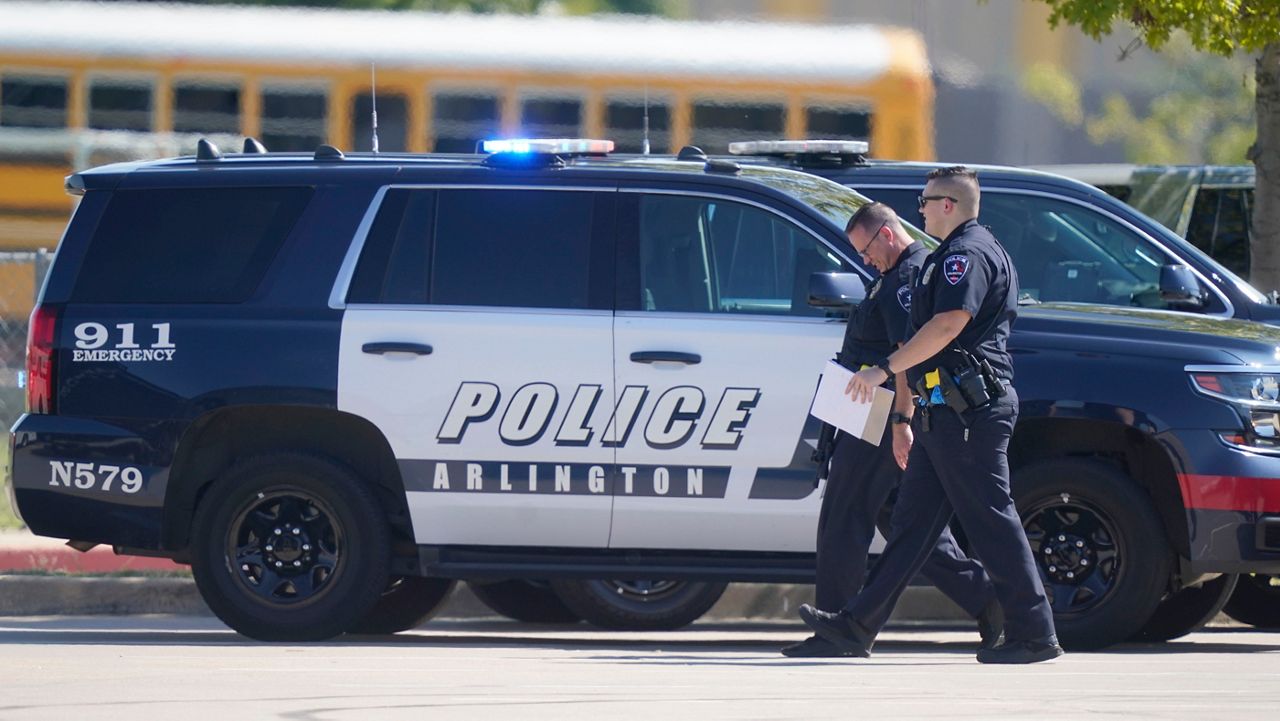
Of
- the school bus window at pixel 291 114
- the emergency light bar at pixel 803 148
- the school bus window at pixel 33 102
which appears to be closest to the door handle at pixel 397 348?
the emergency light bar at pixel 803 148

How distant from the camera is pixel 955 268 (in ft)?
23.7

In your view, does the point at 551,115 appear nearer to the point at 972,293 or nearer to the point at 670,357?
the point at 670,357

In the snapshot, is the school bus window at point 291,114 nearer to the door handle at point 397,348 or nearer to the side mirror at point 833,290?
the door handle at point 397,348

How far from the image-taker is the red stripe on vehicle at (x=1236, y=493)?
26.0 ft

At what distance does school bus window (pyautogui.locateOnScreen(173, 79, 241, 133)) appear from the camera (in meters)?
20.1

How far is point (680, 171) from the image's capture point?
8.52m

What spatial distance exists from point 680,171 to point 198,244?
191 centimetres

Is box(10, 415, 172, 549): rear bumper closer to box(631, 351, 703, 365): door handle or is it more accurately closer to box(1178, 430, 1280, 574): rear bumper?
box(631, 351, 703, 365): door handle

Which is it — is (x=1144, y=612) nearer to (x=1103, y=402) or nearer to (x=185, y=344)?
(x=1103, y=402)

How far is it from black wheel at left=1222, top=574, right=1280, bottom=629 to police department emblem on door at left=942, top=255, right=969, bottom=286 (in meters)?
3.12

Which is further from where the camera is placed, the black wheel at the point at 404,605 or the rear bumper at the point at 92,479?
the black wheel at the point at 404,605

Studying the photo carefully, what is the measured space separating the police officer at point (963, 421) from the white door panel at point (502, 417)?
122cm

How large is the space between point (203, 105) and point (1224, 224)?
10.6 meters

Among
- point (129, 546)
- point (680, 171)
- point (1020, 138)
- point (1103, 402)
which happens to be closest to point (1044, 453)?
point (1103, 402)
